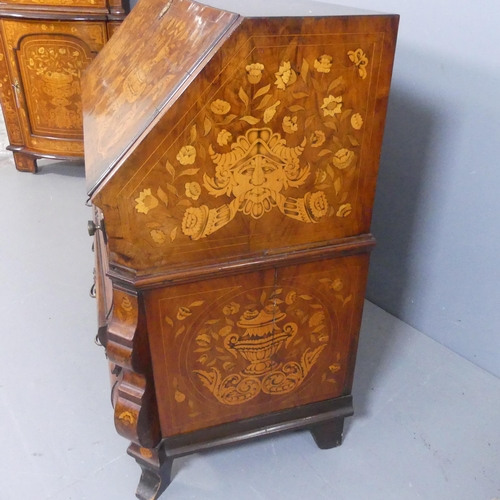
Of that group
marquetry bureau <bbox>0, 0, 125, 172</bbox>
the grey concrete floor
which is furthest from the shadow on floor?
the grey concrete floor

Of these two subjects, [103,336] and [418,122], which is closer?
[103,336]

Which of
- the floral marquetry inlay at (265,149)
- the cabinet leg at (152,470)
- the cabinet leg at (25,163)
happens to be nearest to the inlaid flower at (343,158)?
the floral marquetry inlay at (265,149)

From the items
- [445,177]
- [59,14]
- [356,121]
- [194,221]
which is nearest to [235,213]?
[194,221]

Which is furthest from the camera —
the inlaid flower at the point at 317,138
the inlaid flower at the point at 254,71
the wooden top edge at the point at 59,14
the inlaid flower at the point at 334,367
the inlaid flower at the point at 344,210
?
the wooden top edge at the point at 59,14

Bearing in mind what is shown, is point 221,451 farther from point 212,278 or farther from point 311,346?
point 212,278

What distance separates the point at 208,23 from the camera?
92 centimetres

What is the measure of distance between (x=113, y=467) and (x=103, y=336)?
38cm

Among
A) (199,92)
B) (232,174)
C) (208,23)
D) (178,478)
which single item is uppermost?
(208,23)

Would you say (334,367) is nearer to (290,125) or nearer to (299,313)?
(299,313)

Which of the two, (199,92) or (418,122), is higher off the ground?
(199,92)

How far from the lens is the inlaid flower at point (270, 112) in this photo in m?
0.90

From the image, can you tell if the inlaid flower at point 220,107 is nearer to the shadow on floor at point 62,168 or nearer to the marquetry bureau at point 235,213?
the marquetry bureau at point 235,213

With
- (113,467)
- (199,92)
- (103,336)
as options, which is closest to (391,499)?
(113,467)

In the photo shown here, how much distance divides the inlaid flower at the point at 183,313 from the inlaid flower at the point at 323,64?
0.54 meters
